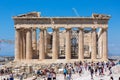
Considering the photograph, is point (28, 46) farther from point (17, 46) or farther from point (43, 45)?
point (43, 45)

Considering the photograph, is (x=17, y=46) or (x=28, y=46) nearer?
(x=28, y=46)

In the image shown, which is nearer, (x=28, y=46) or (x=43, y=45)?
(x=28, y=46)

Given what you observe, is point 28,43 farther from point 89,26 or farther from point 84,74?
point 84,74

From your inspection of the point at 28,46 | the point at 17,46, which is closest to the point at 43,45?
the point at 28,46

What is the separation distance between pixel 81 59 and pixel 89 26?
622 cm

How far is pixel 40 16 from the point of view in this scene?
281ft

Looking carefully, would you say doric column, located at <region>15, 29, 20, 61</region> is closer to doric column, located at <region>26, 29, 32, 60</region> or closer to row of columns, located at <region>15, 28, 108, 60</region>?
row of columns, located at <region>15, 28, 108, 60</region>

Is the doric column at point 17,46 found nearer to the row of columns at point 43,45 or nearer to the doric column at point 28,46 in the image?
the row of columns at point 43,45

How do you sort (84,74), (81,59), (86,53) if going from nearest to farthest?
1. (84,74)
2. (81,59)
3. (86,53)

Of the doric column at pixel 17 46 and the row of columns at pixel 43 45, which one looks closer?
the row of columns at pixel 43 45

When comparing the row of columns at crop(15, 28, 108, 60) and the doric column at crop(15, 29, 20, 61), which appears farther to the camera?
the doric column at crop(15, 29, 20, 61)

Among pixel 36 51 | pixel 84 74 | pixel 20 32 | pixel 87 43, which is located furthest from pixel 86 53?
pixel 84 74

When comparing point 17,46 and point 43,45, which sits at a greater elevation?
point 43,45

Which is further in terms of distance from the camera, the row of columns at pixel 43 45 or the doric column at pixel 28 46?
the doric column at pixel 28 46
